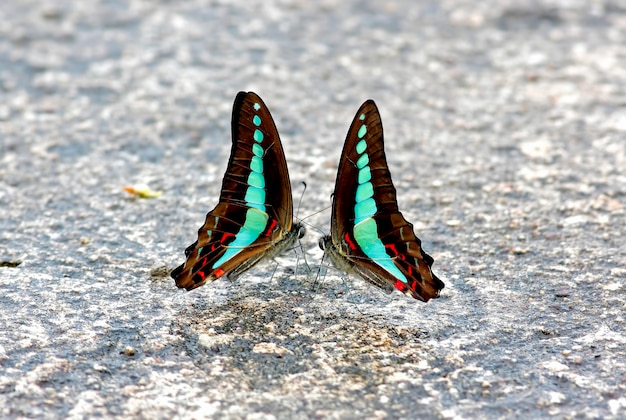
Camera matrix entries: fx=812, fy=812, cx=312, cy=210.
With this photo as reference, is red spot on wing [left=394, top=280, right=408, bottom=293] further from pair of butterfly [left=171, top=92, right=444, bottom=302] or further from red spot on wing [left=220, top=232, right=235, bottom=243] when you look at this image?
red spot on wing [left=220, top=232, right=235, bottom=243]

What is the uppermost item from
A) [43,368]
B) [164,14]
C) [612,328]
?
[164,14]

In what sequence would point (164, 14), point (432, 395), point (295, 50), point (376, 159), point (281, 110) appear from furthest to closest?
point (164, 14) → point (295, 50) → point (281, 110) → point (376, 159) → point (432, 395)

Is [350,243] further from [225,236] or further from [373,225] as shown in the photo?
[225,236]

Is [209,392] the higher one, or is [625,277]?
[625,277]

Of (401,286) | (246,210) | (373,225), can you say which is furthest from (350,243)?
(246,210)

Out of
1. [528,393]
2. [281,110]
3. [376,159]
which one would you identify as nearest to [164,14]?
[281,110]

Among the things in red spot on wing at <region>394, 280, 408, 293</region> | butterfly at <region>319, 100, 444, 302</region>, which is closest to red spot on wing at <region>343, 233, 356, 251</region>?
butterfly at <region>319, 100, 444, 302</region>

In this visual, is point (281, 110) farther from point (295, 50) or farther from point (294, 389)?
point (294, 389)
